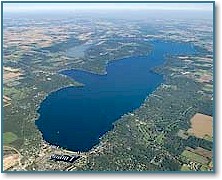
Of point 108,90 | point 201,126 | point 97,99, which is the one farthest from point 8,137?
point 201,126

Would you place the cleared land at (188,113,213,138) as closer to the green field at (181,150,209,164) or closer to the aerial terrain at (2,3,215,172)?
the aerial terrain at (2,3,215,172)

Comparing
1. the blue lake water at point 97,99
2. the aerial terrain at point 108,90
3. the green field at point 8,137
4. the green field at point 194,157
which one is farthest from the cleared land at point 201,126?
the green field at point 8,137

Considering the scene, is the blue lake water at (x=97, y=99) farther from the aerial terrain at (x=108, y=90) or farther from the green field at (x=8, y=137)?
the green field at (x=8, y=137)

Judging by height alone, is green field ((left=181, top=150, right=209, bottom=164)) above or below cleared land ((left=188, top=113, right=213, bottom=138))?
below

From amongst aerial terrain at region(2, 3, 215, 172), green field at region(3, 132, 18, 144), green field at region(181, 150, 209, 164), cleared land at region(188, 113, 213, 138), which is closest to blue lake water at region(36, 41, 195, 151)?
aerial terrain at region(2, 3, 215, 172)

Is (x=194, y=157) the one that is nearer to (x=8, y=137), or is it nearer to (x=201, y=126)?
(x=201, y=126)
